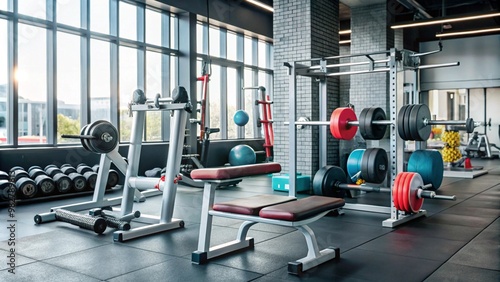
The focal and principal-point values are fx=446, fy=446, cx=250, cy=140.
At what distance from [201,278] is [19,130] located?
4.41 m

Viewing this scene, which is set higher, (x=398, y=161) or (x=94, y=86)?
(x=94, y=86)

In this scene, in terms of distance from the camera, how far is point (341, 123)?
4.05 meters

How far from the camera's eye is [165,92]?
8.08 metres

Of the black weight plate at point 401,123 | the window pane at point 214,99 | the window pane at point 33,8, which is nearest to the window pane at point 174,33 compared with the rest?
the window pane at point 214,99

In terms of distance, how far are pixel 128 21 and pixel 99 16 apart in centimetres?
58

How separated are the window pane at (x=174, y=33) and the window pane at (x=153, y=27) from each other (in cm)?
Answer: 25

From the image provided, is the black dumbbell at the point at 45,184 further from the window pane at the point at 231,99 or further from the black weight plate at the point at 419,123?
the window pane at the point at 231,99

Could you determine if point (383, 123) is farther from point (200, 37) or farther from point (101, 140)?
point (200, 37)

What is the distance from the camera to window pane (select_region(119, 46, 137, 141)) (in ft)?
23.9

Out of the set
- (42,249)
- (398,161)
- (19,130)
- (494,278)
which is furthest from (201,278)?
(19,130)

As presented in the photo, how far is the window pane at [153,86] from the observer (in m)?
7.80

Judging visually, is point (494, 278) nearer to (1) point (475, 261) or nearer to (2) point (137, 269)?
(1) point (475, 261)

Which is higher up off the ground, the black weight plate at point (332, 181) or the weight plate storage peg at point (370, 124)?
the weight plate storage peg at point (370, 124)

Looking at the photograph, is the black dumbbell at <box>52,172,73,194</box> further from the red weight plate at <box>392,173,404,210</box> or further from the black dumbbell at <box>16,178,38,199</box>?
the red weight plate at <box>392,173,404,210</box>
